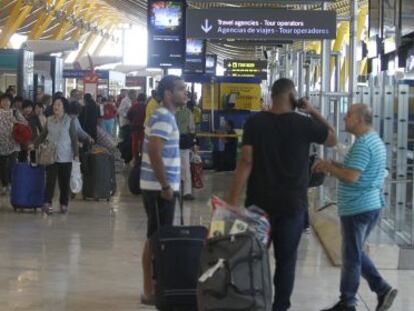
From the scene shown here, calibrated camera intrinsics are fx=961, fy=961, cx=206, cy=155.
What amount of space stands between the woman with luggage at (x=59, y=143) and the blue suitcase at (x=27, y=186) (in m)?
0.20

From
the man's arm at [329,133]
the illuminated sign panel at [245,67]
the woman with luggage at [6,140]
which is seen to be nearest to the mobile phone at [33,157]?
the woman with luggage at [6,140]

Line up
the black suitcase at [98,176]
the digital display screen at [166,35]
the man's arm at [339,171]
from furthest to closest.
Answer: the digital display screen at [166,35]
the black suitcase at [98,176]
the man's arm at [339,171]

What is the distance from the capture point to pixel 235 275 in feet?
18.8

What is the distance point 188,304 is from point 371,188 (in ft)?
4.97

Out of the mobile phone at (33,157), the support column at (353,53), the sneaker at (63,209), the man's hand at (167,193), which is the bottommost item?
the sneaker at (63,209)

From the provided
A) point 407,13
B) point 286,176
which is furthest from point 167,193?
point 407,13

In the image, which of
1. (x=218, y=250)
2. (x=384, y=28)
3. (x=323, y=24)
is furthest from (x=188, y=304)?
(x=384, y=28)

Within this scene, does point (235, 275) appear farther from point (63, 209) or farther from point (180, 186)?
point (63, 209)

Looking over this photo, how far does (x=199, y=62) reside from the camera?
28.9 meters

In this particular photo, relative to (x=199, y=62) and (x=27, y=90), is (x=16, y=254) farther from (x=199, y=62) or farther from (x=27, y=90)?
(x=199, y=62)

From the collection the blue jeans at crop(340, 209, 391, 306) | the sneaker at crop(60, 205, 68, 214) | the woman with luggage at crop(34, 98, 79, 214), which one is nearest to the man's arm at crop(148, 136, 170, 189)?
the blue jeans at crop(340, 209, 391, 306)

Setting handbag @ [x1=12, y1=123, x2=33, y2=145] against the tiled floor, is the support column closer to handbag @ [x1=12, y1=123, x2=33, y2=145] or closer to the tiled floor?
→ the tiled floor

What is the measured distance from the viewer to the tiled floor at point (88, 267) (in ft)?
24.7

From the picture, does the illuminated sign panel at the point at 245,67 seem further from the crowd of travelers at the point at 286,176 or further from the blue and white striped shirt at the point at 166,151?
the blue and white striped shirt at the point at 166,151
